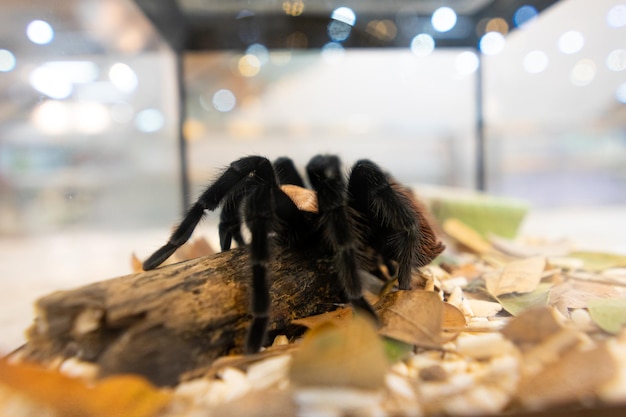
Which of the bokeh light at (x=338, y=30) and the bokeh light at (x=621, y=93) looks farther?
the bokeh light at (x=338, y=30)

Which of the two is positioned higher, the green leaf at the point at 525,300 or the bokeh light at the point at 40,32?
the bokeh light at the point at 40,32

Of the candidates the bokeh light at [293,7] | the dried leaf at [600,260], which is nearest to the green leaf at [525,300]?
the dried leaf at [600,260]

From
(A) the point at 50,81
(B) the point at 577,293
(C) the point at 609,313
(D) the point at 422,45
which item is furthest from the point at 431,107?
(A) the point at 50,81

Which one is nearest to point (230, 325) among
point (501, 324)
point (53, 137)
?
point (501, 324)

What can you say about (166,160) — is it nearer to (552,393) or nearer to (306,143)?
(306,143)

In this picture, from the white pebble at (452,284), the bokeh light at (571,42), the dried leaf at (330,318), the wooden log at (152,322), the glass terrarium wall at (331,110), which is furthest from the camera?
the glass terrarium wall at (331,110)

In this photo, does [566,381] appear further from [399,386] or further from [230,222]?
[230,222]

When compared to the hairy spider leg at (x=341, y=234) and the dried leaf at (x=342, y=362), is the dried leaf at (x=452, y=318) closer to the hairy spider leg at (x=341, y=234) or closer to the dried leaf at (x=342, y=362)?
the hairy spider leg at (x=341, y=234)

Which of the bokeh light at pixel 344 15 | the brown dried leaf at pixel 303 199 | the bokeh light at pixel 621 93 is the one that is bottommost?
the brown dried leaf at pixel 303 199
